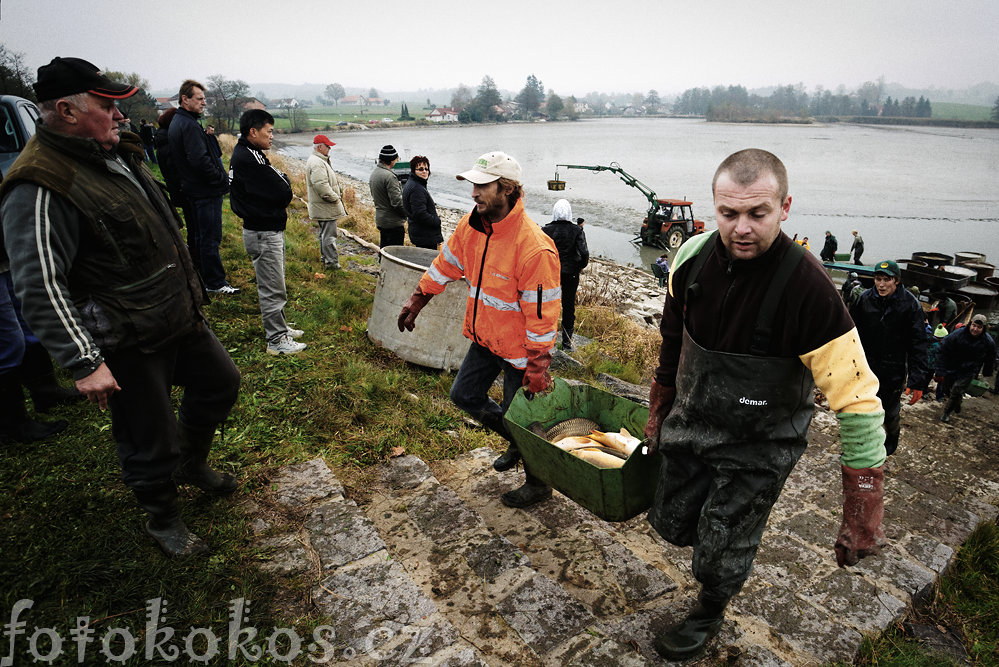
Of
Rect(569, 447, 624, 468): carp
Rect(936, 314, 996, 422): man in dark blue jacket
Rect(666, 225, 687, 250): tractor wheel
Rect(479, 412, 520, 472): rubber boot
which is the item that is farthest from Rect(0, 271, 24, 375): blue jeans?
Rect(666, 225, 687, 250): tractor wheel

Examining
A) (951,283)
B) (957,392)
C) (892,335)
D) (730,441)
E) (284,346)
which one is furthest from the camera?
(951,283)

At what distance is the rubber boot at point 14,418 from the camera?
10.3ft

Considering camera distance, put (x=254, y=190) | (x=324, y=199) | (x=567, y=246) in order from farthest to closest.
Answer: (x=324, y=199) → (x=567, y=246) → (x=254, y=190)

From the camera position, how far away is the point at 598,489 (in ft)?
8.21

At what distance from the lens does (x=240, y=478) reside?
316cm

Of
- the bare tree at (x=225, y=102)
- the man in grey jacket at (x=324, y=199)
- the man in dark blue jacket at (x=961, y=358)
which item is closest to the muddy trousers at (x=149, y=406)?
the man in grey jacket at (x=324, y=199)

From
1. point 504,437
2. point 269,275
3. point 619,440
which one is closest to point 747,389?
point 619,440

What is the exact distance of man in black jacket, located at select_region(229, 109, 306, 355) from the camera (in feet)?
15.4

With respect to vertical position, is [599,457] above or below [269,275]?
below

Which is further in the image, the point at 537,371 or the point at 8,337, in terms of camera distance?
the point at 8,337

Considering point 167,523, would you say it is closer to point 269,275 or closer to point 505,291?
point 505,291

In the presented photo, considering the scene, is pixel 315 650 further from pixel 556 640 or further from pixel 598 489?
pixel 598 489

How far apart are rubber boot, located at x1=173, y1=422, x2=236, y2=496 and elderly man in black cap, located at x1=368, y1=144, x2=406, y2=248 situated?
482 cm

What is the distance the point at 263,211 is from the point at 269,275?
559 millimetres
